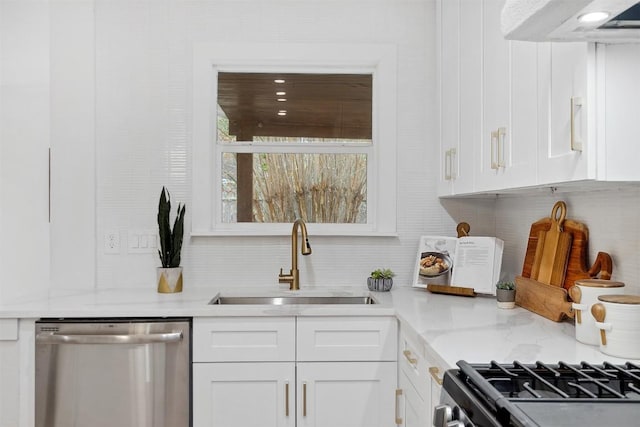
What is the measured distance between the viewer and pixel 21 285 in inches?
102

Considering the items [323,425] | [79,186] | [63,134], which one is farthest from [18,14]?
[323,425]

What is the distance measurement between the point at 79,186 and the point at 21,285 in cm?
56

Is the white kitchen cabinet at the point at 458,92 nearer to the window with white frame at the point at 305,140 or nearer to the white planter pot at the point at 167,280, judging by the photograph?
the window with white frame at the point at 305,140

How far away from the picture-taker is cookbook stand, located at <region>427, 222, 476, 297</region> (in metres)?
2.52

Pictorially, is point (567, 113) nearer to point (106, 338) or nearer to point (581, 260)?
point (581, 260)

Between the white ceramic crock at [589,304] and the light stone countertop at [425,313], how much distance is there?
1.4 inches

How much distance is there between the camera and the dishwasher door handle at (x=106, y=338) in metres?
2.17

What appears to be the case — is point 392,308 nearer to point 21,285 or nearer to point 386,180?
point 386,180

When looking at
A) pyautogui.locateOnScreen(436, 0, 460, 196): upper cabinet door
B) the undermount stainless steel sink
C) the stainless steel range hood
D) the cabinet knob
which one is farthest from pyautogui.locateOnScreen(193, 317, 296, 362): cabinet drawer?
the stainless steel range hood

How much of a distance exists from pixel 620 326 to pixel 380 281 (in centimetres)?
135

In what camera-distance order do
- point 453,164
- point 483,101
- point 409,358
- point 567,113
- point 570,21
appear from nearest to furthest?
1. point 570,21
2. point 567,113
3. point 409,358
4. point 483,101
5. point 453,164

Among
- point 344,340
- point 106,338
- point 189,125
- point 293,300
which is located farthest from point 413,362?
point 189,125

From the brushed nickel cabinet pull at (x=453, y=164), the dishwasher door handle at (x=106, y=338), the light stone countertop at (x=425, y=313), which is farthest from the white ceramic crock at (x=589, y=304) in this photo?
the dishwasher door handle at (x=106, y=338)

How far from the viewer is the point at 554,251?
6.73 feet
